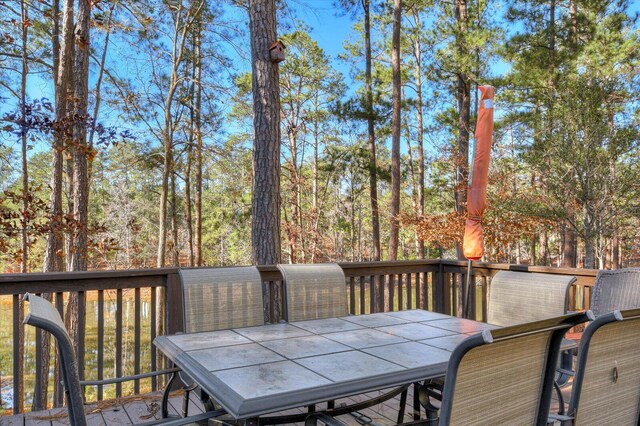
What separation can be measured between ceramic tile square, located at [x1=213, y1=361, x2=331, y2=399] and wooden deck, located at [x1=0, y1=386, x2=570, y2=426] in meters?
1.28

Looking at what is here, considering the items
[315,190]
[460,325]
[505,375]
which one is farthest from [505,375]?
[315,190]

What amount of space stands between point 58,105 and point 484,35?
30.5 ft

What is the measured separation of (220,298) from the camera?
8.93 ft

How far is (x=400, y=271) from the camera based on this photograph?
4.40 m

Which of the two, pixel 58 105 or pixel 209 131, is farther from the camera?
pixel 209 131

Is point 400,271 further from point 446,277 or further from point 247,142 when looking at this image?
point 247,142

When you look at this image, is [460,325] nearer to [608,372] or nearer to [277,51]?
[608,372]

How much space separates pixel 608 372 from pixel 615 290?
4.29 feet

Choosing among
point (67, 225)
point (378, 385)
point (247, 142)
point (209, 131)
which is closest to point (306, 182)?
point (247, 142)

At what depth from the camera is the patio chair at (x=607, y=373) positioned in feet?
4.79

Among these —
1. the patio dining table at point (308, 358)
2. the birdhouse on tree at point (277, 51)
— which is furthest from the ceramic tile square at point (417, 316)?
the birdhouse on tree at point (277, 51)

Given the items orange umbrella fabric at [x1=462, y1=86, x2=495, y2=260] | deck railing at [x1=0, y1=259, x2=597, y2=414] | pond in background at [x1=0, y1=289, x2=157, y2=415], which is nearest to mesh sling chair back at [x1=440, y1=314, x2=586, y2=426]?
deck railing at [x1=0, y1=259, x2=597, y2=414]

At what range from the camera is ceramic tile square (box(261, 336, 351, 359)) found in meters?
1.92

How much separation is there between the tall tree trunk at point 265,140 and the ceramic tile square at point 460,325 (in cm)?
233
